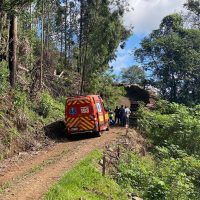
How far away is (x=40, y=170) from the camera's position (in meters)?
15.8

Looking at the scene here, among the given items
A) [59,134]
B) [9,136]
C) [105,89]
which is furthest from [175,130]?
[105,89]

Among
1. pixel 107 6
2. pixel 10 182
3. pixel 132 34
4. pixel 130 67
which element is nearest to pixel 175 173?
pixel 10 182

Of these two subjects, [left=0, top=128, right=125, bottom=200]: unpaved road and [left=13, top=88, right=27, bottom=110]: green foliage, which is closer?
[left=0, top=128, right=125, bottom=200]: unpaved road

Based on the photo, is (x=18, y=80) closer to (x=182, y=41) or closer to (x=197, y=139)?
(x=197, y=139)

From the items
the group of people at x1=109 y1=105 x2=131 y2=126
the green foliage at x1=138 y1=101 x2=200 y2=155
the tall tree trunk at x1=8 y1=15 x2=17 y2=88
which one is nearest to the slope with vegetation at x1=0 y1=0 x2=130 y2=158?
the tall tree trunk at x1=8 y1=15 x2=17 y2=88

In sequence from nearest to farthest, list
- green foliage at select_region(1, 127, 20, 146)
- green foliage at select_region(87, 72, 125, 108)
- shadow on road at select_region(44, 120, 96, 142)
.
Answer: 1. green foliage at select_region(1, 127, 20, 146)
2. shadow on road at select_region(44, 120, 96, 142)
3. green foliage at select_region(87, 72, 125, 108)

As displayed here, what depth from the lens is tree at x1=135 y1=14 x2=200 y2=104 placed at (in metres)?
55.4

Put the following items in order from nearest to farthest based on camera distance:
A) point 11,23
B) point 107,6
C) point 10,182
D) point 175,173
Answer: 1. point 10,182
2. point 175,173
3. point 11,23
4. point 107,6

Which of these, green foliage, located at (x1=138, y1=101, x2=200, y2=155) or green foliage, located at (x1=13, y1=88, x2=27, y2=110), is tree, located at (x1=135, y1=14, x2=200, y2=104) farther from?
green foliage, located at (x1=13, y1=88, x2=27, y2=110)

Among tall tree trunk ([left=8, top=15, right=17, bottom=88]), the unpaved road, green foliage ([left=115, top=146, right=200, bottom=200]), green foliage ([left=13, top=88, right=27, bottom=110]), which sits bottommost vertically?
green foliage ([left=115, top=146, right=200, bottom=200])

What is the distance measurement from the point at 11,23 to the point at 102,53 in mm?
24018

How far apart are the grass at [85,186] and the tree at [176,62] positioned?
40373 millimetres

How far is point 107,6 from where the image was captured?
46.7m

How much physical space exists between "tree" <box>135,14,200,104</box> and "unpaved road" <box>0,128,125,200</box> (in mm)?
33937
